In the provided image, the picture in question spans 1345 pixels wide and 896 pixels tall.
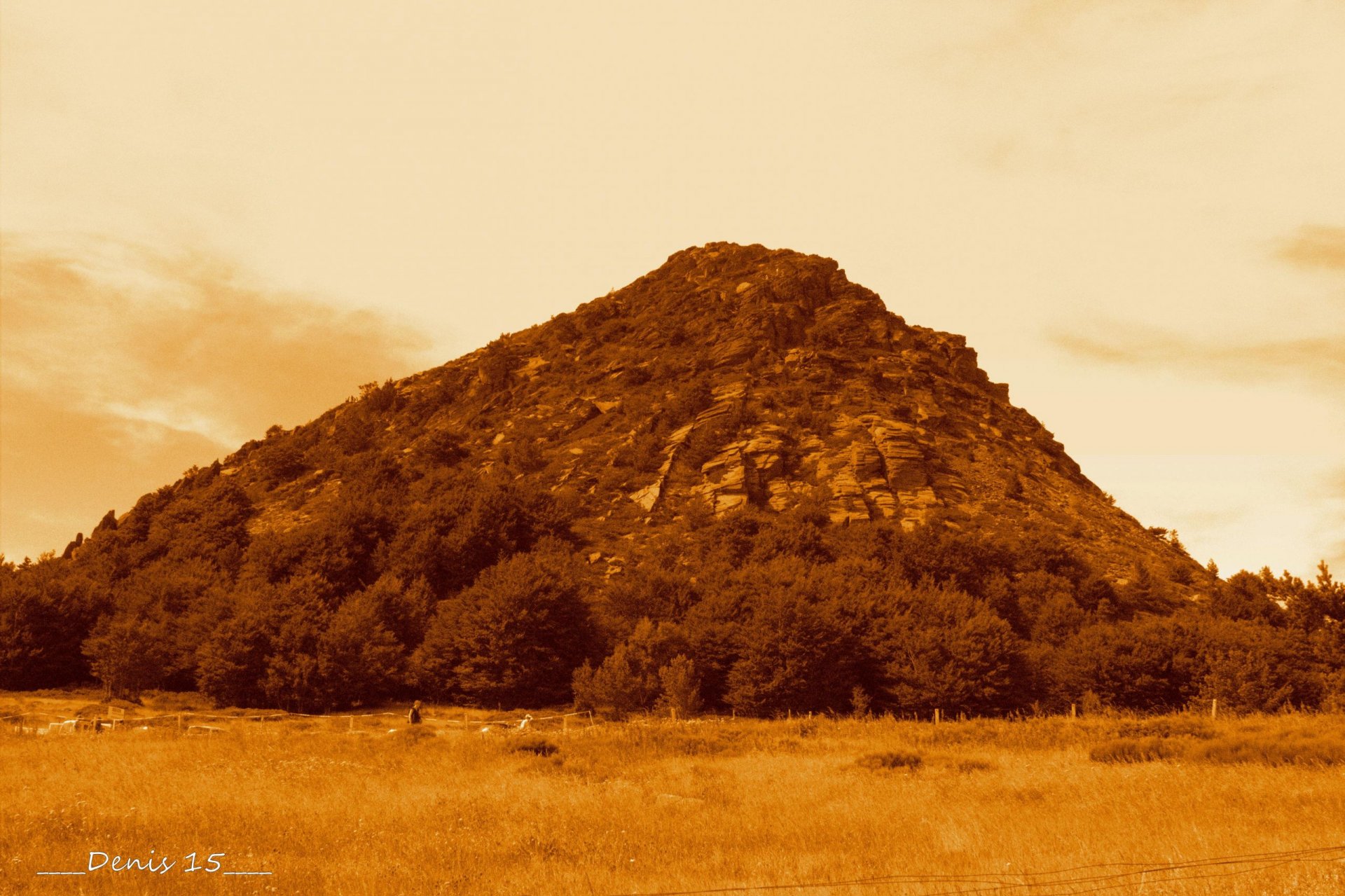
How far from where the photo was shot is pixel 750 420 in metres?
81.1

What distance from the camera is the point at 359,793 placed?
55.9 feet

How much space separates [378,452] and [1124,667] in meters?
64.5

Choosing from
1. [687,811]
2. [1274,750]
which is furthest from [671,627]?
[687,811]

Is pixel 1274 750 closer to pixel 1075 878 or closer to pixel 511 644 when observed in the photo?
pixel 1075 878

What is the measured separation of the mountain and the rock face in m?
0.37

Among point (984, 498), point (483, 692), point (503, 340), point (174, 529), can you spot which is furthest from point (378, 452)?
point (984, 498)

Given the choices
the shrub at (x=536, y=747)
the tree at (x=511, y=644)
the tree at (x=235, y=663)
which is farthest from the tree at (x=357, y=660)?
the shrub at (x=536, y=747)

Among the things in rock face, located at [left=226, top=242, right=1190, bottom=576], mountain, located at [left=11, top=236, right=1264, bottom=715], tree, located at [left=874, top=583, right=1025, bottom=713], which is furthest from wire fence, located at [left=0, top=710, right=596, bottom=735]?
rock face, located at [left=226, top=242, right=1190, bottom=576]

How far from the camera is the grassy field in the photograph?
10586mm

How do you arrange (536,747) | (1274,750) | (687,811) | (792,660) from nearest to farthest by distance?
(687,811)
(1274,750)
(536,747)
(792,660)

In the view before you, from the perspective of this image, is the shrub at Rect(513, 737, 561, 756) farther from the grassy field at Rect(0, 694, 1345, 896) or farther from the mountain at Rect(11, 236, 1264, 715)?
the mountain at Rect(11, 236, 1264, 715)

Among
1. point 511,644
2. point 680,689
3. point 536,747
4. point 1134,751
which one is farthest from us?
point 511,644

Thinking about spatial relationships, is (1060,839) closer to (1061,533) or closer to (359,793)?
(359,793)

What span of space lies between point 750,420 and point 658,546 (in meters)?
21.8
